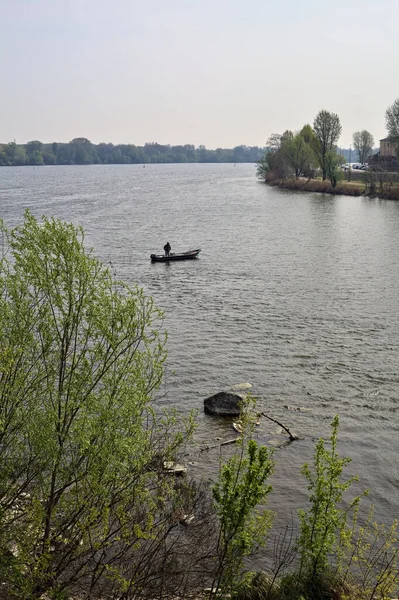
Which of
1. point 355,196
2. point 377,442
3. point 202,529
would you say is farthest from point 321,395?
point 355,196

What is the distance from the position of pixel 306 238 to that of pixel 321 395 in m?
43.6

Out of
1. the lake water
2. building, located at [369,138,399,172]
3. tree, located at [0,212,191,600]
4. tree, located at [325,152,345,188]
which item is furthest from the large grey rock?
building, located at [369,138,399,172]

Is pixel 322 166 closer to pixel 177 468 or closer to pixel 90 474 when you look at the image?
pixel 177 468

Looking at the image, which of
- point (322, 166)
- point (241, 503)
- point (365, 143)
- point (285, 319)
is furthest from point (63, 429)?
point (365, 143)

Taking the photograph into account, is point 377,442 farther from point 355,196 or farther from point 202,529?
point 355,196

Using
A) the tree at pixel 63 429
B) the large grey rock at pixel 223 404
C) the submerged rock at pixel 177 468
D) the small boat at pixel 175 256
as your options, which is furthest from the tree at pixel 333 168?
the tree at pixel 63 429

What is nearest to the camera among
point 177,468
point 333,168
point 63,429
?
point 63,429

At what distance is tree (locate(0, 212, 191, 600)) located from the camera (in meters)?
12.0

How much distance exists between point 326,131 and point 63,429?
423ft

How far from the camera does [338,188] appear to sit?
119m

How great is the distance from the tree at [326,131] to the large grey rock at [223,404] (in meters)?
112

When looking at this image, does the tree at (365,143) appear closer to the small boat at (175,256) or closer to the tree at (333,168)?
the tree at (333,168)

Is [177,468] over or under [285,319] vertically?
under

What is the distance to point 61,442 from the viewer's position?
41.1ft
